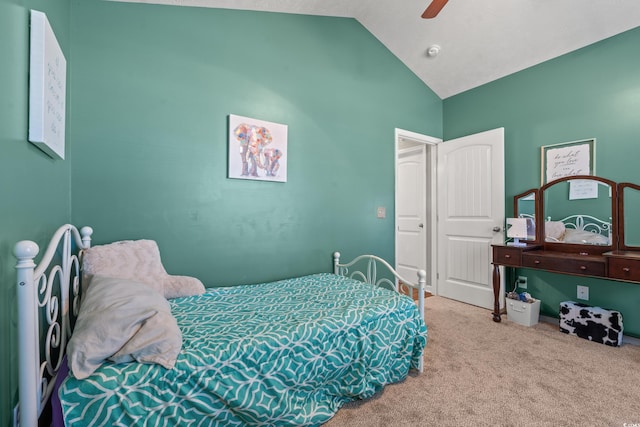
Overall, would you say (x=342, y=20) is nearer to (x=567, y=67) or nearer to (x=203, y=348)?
(x=567, y=67)

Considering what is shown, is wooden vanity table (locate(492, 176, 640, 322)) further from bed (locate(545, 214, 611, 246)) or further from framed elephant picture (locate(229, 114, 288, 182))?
framed elephant picture (locate(229, 114, 288, 182))

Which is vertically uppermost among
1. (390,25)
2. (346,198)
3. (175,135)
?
(390,25)

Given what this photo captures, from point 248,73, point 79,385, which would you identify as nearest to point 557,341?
point 79,385

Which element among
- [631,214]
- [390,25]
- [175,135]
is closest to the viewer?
[175,135]

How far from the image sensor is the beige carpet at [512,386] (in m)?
1.48

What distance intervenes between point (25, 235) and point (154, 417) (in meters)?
0.85

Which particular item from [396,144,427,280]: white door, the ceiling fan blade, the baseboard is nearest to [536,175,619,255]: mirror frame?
the baseboard

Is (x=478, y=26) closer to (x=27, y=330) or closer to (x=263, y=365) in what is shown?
(x=263, y=365)

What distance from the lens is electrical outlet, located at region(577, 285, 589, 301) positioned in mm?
2608

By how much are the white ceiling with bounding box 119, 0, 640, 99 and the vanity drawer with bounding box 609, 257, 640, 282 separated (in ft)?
6.31

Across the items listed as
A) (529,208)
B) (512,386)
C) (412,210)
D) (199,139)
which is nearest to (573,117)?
(529,208)

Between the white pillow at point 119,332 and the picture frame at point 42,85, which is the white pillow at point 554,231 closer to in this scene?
the white pillow at point 119,332

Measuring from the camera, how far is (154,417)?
106 cm

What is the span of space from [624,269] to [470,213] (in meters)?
1.39
